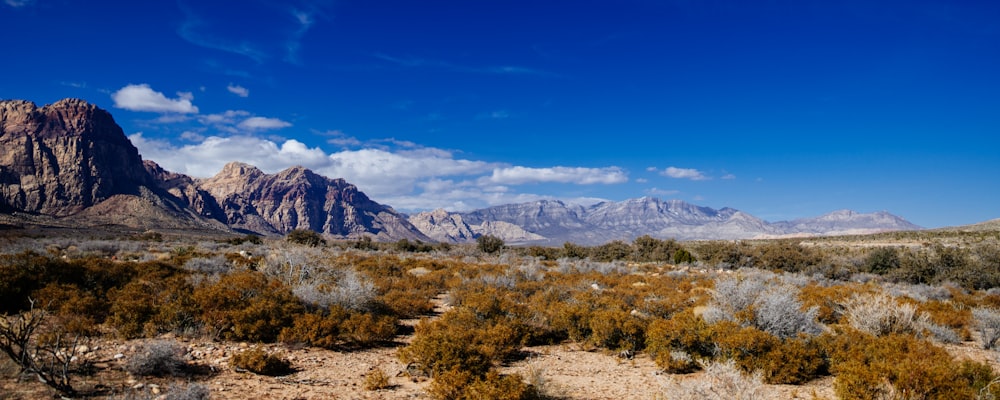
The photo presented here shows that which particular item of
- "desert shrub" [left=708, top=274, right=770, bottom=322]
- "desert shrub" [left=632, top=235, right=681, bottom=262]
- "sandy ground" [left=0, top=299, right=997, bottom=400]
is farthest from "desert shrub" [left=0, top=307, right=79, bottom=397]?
"desert shrub" [left=632, top=235, right=681, bottom=262]

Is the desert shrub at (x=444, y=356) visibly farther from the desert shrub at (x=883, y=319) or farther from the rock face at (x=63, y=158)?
the rock face at (x=63, y=158)

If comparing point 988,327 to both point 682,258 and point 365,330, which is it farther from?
point 682,258

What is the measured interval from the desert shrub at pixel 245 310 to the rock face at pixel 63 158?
159377 mm

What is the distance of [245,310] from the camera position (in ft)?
32.6

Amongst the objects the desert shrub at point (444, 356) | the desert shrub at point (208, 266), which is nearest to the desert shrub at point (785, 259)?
the desert shrub at point (444, 356)

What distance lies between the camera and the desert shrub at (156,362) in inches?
279

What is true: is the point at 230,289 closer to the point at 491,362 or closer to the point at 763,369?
the point at 491,362

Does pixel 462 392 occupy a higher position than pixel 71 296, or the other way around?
pixel 71 296

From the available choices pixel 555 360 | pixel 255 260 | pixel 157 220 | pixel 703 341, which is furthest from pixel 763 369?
pixel 157 220

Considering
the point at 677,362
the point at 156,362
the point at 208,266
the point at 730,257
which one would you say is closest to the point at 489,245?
the point at 730,257

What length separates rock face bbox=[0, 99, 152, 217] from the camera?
442ft

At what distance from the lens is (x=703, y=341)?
31.1 feet

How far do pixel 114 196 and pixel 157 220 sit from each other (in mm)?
38766

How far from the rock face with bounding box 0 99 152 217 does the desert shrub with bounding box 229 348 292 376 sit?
535ft
